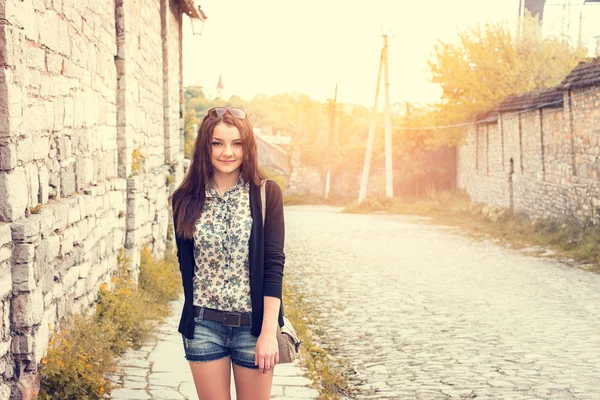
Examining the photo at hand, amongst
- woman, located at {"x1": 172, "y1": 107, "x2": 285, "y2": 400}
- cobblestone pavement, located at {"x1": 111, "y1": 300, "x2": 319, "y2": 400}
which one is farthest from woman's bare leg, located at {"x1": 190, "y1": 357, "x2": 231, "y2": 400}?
cobblestone pavement, located at {"x1": 111, "y1": 300, "x2": 319, "y2": 400}

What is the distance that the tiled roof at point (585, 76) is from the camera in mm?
14822

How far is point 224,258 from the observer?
3.07 meters

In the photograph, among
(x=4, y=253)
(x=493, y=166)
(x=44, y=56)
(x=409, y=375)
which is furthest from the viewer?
(x=493, y=166)

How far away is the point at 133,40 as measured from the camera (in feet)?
28.2

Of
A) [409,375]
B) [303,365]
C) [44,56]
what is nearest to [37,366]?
[44,56]

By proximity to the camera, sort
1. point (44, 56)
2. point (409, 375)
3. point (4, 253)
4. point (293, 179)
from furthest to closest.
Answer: point (293, 179) → point (409, 375) → point (44, 56) → point (4, 253)

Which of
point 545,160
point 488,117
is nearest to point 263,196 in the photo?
point 545,160

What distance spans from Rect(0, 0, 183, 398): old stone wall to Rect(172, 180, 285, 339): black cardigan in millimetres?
1222

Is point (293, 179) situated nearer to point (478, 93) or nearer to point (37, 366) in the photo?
point (478, 93)

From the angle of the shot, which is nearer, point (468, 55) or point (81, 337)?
point (81, 337)

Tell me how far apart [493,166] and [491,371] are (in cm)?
2108

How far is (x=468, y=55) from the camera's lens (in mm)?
29141

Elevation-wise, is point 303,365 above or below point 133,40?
below

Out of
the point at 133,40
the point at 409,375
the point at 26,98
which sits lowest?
the point at 409,375
